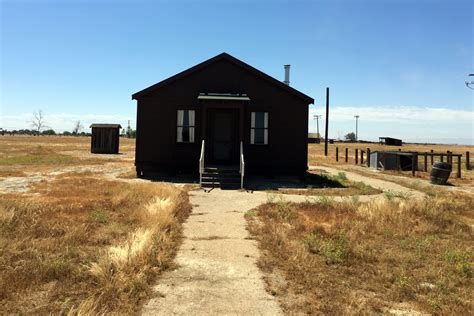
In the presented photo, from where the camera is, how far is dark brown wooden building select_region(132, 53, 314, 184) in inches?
781

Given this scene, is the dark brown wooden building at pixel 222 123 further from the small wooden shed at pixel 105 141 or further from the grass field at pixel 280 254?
the small wooden shed at pixel 105 141

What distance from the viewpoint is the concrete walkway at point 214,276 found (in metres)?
4.74

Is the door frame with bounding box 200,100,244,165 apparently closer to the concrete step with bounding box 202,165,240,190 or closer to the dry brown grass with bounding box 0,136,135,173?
the concrete step with bounding box 202,165,240,190

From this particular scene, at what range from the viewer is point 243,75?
20031 millimetres

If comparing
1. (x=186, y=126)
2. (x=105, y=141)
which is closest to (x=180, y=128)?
(x=186, y=126)

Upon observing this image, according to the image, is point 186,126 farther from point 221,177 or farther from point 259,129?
point 221,177

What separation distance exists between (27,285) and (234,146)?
15105mm

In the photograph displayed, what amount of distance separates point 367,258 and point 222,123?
13.9 meters

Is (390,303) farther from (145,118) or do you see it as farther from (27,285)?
(145,118)

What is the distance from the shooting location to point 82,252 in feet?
22.2

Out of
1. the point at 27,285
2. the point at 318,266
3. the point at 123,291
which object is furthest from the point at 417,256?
the point at 27,285

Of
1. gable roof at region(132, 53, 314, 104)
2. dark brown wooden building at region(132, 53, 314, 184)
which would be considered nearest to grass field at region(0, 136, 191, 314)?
dark brown wooden building at region(132, 53, 314, 184)

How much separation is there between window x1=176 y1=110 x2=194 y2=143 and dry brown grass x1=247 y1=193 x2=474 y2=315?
9.28 m

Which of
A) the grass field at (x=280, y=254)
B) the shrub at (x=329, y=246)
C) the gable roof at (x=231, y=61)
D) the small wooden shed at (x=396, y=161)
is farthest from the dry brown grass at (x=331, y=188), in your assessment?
the small wooden shed at (x=396, y=161)
